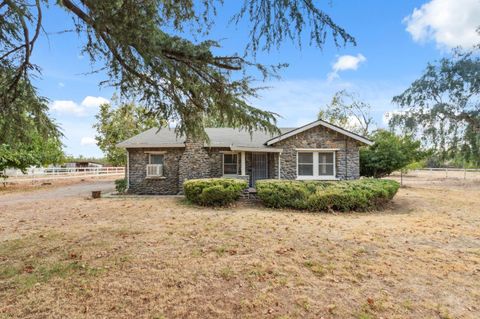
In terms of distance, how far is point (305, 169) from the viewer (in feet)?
52.5

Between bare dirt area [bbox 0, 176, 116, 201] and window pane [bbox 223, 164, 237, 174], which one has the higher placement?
A: window pane [bbox 223, 164, 237, 174]

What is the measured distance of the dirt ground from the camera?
3752mm

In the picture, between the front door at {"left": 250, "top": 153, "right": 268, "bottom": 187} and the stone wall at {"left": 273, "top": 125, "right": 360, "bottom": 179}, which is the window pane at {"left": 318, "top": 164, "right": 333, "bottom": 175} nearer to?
the stone wall at {"left": 273, "top": 125, "right": 360, "bottom": 179}

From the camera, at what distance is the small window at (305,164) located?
15977mm

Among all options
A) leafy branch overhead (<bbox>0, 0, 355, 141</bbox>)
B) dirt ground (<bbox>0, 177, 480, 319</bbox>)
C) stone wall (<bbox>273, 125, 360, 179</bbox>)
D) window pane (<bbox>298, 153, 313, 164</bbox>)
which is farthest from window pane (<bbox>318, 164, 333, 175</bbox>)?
leafy branch overhead (<bbox>0, 0, 355, 141</bbox>)

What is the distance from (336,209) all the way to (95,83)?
9.37 m

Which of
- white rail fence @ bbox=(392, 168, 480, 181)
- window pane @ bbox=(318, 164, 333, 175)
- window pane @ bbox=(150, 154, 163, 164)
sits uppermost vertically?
window pane @ bbox=(150, 154, 163, 164)

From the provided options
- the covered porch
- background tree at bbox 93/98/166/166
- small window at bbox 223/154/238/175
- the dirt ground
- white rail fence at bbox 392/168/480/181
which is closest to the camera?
the dirt ground

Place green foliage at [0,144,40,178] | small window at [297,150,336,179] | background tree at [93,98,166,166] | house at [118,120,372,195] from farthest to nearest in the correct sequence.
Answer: background tree at [93,98,166,166]
green foliage at [0,144,40,178]
small window at [297,150,336,179]
house at [118,120,372,195]

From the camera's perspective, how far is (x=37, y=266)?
5.15m

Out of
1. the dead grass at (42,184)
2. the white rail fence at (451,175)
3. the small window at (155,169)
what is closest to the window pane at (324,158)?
the small window at (155,169)

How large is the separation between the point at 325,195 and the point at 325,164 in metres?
5.39

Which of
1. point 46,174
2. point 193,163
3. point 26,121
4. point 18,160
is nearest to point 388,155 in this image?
point 193,163

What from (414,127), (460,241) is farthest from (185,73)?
(414,127)
